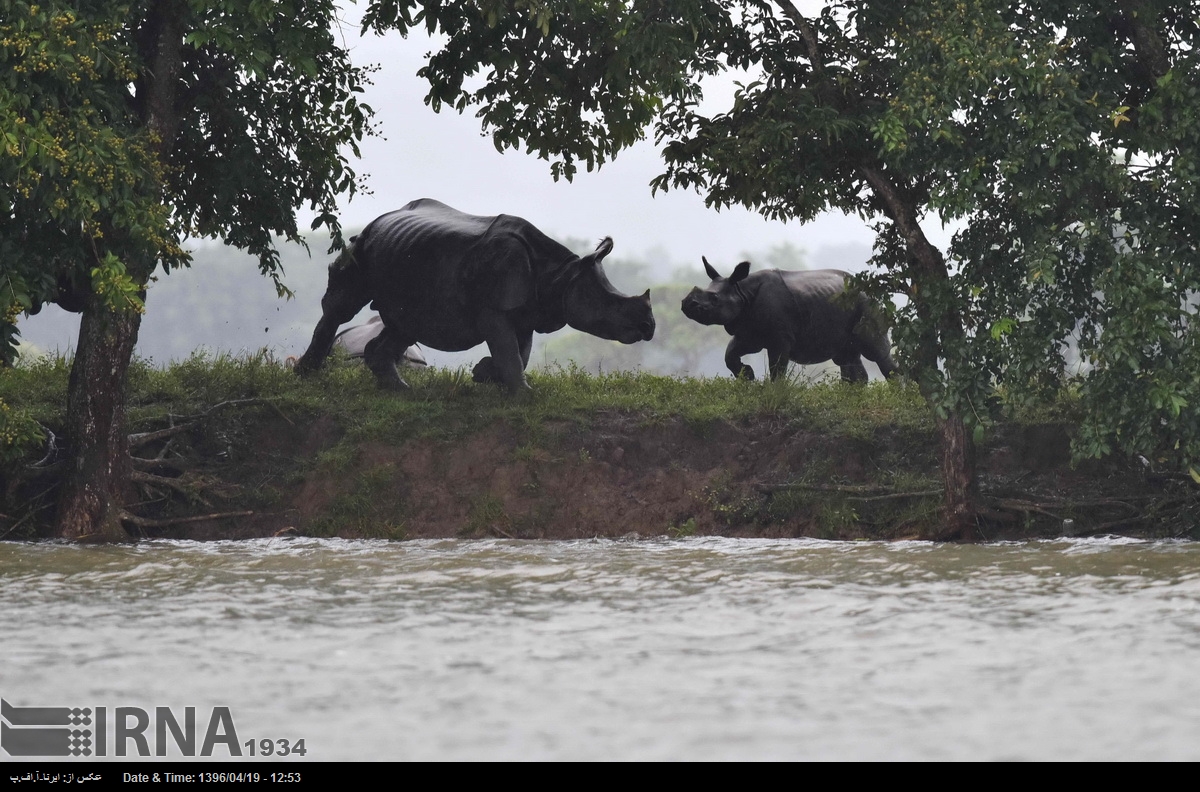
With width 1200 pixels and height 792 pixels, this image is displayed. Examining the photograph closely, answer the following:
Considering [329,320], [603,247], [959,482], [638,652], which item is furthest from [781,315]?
[638,652]

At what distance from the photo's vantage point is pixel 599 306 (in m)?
16.5

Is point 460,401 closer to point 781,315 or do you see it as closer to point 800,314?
point 781,315

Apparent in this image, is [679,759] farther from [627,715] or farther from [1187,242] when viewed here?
[1187,242]

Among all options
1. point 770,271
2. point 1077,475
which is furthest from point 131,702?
point 770,271

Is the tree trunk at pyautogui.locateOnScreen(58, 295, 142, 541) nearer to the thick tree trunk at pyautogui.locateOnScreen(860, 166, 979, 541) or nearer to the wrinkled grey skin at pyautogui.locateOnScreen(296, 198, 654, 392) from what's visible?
the wrinkled grey skin at pyautogui.locateOnScreen(296, 198, 654, 392)

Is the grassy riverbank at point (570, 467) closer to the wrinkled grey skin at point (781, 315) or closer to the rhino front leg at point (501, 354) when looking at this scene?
the rhino front leg at point (501, 354)

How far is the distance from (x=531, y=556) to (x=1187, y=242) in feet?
18.3

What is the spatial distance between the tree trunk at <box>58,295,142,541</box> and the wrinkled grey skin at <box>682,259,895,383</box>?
6.76 metres

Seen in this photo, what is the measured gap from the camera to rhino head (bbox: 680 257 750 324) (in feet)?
57.9

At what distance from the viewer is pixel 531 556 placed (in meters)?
11.8

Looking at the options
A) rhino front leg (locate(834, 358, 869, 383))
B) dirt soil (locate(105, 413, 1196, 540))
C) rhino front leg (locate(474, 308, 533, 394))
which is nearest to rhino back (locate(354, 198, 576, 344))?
rhino front leg (locate(474, 308, 533, 394))

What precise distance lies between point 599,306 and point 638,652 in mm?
9391
